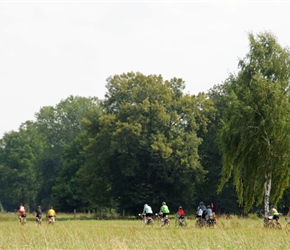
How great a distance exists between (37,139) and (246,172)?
79.3 m

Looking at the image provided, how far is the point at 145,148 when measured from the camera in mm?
64375

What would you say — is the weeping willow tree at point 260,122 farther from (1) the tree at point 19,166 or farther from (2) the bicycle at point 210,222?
(1) the tree at point 19,166

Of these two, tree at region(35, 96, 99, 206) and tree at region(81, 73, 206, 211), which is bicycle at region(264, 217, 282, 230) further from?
tree at region(35, 96, 99, 206)

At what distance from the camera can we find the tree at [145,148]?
64.1 metres

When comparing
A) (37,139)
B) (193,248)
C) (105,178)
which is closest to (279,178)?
(193,248)

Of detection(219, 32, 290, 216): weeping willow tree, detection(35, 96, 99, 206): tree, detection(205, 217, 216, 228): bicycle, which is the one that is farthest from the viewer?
detection(35, 96, 99, 206): tree

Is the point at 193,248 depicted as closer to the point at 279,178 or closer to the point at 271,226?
the point at 271,226

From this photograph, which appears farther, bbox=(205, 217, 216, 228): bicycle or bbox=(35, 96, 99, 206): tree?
bbox=(35, 96, 99, 206): tree

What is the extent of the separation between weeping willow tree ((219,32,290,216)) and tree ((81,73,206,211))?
2375 cm

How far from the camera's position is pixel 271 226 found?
1369 inches

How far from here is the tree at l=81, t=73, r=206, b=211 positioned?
210 feet

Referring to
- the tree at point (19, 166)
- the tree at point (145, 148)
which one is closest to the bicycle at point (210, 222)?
the tree at point (145, 148)

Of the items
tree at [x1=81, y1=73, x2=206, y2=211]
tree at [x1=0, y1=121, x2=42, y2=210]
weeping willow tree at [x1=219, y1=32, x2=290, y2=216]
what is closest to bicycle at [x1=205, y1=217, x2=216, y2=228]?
weeping willow tree at [x1=219, y1=32, x2=290, y2=216]

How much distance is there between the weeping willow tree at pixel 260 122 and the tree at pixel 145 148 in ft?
77.9
